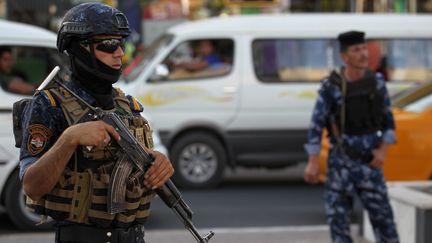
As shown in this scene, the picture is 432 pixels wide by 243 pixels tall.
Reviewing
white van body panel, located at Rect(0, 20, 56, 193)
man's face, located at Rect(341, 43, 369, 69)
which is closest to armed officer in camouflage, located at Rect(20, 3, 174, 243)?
man's face, located at Rect(341, 43, 369, 69)

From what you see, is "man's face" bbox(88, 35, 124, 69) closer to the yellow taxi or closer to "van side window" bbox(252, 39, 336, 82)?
the yellow taxi

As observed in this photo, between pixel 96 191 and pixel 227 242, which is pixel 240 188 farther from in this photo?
pixel 96 191

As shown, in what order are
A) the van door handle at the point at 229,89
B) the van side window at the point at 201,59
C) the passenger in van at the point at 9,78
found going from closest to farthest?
the passenger in van at the point at 9,78 < the van door handle at the point at 229,89 < the van side window at the point at 201,59

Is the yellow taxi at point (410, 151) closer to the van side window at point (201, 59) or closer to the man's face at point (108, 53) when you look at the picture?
the van side window at point (201, 59)

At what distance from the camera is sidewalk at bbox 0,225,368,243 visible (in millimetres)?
7691

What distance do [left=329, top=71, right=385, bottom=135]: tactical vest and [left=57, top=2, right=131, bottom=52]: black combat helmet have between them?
280 centimetres

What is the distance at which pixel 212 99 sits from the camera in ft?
36.1

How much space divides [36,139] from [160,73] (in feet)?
26.1

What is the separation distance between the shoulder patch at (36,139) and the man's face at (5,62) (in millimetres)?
5865

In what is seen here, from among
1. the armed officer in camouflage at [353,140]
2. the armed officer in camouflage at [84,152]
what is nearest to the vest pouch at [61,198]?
the armed officer in camouflage at [84,152]

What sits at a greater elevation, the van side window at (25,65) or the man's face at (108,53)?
the man's face at (108,53)

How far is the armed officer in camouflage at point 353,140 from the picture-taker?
564 cm

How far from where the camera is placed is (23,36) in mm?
8750

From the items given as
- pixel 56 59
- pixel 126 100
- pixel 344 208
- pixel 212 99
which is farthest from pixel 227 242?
pixel 126 100
